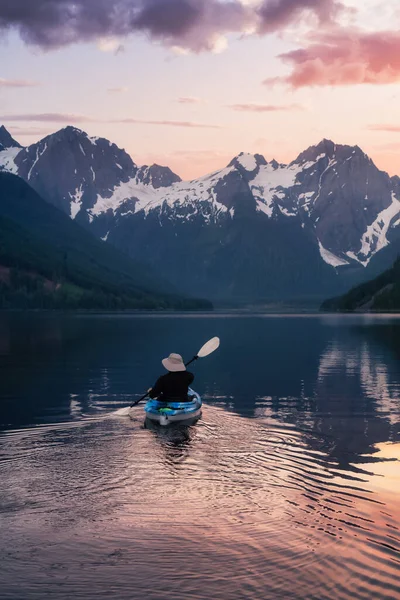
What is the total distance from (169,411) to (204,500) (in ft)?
57.2

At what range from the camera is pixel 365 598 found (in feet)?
75.3

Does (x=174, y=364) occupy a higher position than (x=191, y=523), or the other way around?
(x=174, y=364)

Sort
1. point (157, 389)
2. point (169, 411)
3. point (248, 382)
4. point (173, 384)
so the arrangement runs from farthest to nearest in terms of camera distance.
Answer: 1. point (248, 382)
2. point (173, 384)
3. point (157, 389)
4. point (169, 411)

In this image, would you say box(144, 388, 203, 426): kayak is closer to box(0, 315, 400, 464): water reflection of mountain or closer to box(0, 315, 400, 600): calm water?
box(0, 315, 400, 600): calm water

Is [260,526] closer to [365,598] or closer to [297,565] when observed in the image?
[297,565]

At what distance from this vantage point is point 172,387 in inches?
2020

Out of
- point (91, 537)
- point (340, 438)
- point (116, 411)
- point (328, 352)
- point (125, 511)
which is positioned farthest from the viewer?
point (328, 352)

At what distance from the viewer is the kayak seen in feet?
163

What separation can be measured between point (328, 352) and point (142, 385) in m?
59.7

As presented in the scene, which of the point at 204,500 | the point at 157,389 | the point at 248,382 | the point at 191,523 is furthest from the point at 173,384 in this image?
the point at 248,382

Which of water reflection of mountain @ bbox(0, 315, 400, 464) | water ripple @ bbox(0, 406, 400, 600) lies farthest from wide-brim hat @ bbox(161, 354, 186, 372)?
water reflection of mountain @ bbox(0, 315, 400, 464)

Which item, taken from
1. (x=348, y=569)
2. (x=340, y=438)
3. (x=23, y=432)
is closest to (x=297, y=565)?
(x=348, y=569)

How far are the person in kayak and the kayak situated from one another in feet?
1.65

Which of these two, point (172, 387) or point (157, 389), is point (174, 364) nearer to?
point (172, 387)
